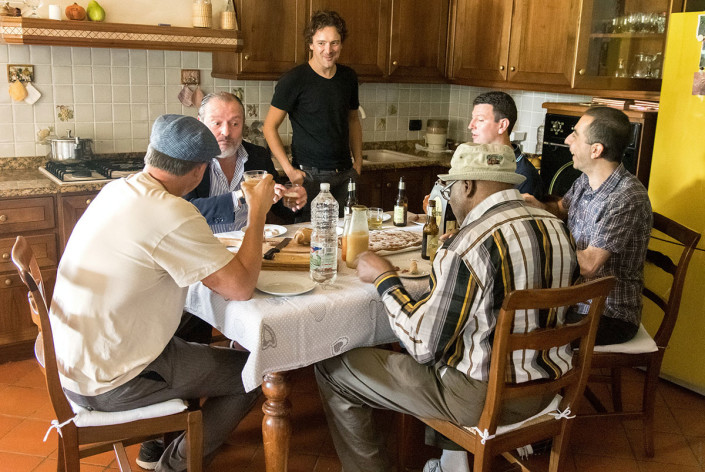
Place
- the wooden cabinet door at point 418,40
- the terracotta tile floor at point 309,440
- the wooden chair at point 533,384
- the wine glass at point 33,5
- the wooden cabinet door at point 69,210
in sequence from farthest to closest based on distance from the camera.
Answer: the wooden cabinet door at point 418,40, the wine glass at point 33,5, the wooden cabinet door at point 69,210, the terracotta tile floor at point 309,440, the wooden chair at point 533,384

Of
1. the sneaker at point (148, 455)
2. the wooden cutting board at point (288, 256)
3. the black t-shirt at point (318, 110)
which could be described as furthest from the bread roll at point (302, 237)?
the black t-shirt at point (318, 110)

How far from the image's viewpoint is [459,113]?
210 inches

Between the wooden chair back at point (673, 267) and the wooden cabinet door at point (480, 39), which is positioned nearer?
the wooden chair back at point (673, 267)

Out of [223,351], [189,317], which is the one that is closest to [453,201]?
[223,351]

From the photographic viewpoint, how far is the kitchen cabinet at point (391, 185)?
445 cm

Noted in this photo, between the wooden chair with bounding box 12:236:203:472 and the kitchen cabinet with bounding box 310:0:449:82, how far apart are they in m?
2.85

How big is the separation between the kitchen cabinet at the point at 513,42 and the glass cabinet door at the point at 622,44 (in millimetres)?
82

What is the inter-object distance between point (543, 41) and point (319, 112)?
1425 millimetres

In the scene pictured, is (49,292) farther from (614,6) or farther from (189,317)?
(614,6)

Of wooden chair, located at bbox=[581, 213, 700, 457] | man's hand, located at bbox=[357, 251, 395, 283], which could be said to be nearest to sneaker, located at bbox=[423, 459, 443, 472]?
wooden chair, located at bbox=[581, 213, 700, 457]

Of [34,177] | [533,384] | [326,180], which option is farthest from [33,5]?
[533,384]

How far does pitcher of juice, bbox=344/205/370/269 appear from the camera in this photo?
2.36 metres

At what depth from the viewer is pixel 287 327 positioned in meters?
2.01

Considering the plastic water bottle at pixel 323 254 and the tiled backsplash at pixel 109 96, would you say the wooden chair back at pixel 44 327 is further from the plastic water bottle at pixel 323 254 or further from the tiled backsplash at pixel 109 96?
the tiled backsplash at pixel 109 96
